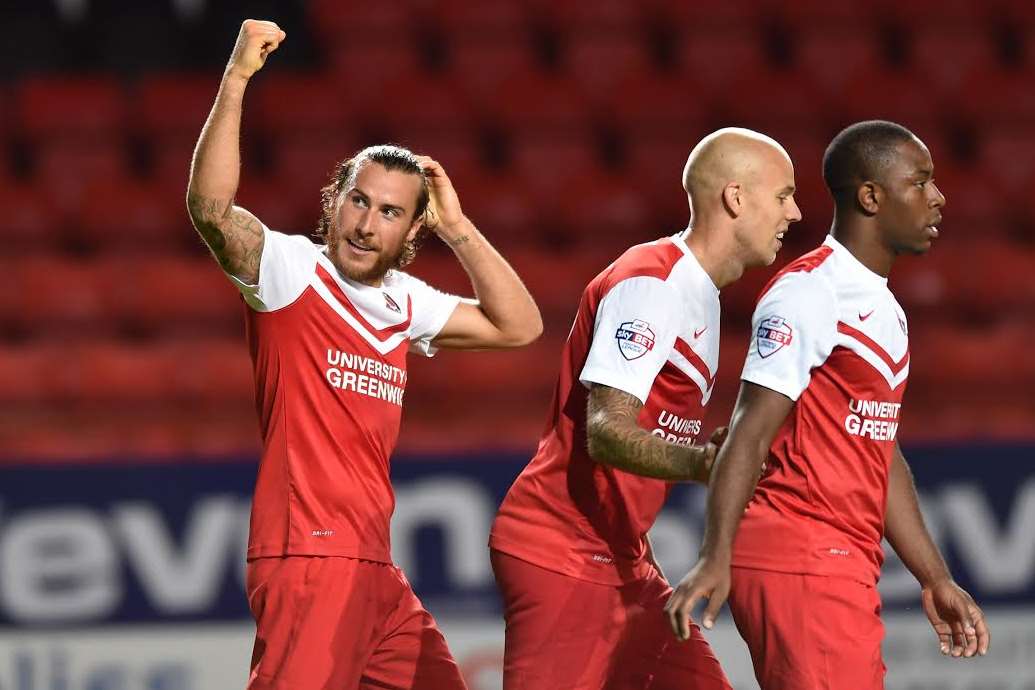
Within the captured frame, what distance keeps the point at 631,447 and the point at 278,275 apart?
3.11ft

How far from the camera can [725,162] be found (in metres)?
3.71

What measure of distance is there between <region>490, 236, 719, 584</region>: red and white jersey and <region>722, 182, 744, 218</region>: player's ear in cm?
15

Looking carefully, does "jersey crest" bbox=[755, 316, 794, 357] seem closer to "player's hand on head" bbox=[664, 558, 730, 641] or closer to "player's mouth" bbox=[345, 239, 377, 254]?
"player's hand on head" bbox=[664, 558, 730, 641]

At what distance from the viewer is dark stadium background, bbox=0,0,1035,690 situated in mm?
5891

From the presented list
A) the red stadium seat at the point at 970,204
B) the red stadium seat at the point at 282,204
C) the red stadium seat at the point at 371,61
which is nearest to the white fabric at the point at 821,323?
the red stadium seat at the point at 970,204

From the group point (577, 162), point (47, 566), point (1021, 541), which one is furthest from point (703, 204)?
point (577, 162)

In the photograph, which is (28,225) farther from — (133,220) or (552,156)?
(552,156)

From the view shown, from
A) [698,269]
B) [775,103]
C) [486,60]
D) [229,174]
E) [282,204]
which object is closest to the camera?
[229,174]

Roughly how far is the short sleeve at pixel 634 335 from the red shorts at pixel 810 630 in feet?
1.68

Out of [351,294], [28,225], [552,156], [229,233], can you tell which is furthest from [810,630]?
[28,225]

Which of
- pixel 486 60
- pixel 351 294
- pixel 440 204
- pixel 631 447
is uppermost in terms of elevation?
pixel 486 60

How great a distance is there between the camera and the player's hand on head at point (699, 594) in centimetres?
317

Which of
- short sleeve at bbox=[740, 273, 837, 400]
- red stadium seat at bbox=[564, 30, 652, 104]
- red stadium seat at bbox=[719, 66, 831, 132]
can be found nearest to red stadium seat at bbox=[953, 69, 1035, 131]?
red stadium seat at bbox=[719, 66, 831, 132]

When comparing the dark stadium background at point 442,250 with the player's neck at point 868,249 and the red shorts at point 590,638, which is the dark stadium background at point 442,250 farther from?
the player's neck at point 868,249
